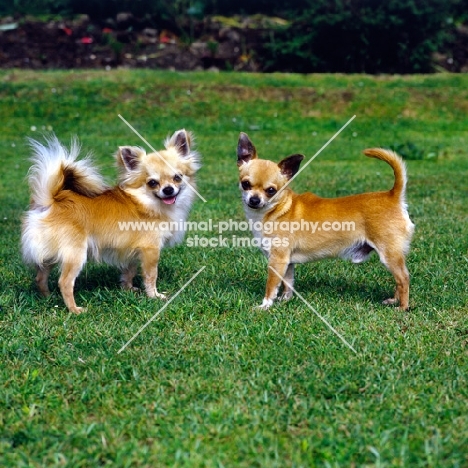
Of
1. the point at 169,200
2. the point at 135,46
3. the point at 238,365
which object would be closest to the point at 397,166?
the point at 169,200

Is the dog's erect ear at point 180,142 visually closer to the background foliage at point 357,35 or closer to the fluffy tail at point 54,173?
the fluffy tail at point 54,173

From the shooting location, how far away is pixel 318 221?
482 cm

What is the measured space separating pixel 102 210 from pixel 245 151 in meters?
1.09

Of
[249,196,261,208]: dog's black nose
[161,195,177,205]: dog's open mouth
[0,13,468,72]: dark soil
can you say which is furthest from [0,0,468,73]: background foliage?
[249,196,261,208]: dog's black nose

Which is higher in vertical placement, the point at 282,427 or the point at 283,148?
the point at 282,427

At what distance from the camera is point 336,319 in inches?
178

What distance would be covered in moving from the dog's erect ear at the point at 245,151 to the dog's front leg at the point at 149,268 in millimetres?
899

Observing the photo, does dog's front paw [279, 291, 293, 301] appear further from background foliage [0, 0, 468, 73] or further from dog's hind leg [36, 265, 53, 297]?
background foliage [0, 0, 468, 73]

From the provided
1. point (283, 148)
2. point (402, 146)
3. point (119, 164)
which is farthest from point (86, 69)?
point (119, 164)

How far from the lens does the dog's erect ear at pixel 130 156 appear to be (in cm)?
505

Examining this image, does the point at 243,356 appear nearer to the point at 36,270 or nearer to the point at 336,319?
the point at 336,319

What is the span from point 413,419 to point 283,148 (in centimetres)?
847

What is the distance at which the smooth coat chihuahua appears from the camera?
4.65 meters
